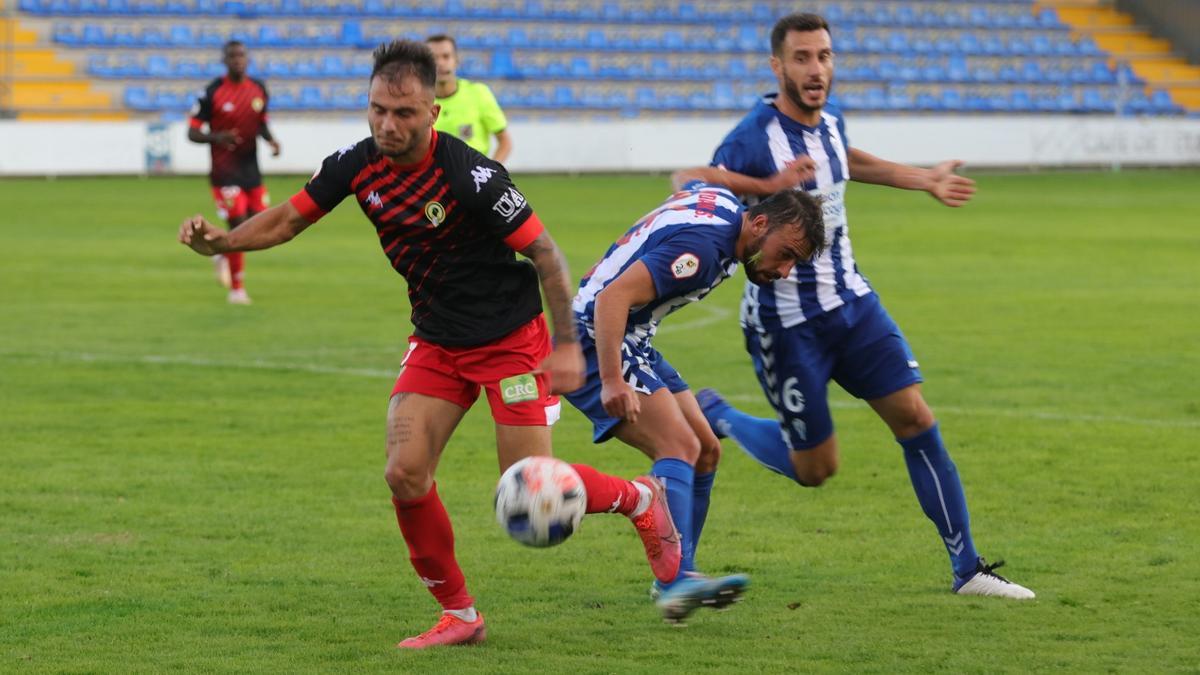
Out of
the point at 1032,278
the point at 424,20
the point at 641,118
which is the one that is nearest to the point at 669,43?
the point at 641,118

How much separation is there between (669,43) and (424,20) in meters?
5.94

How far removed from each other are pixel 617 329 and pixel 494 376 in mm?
416

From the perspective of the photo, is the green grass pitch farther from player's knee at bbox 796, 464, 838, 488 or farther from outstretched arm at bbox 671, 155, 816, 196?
outstretched arm at bbox 671, 155, 816, 196

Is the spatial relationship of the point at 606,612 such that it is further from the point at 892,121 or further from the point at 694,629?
the point at 892,121

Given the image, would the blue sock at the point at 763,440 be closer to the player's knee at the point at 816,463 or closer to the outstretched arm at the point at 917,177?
the player's knee at the point at 816,463

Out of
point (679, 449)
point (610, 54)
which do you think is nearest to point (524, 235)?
point (679, 449)

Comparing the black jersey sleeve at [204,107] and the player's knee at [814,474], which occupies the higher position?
the player's knee at [814,474]

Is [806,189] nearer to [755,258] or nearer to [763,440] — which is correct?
[755,258]

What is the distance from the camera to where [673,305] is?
5.93 metres

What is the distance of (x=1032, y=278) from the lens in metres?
17.9

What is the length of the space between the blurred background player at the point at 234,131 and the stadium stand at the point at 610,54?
719 inches

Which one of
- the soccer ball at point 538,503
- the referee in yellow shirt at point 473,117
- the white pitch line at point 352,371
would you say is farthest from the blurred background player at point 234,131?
the soccer ball at point 538,503

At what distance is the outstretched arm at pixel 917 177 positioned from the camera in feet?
21.4

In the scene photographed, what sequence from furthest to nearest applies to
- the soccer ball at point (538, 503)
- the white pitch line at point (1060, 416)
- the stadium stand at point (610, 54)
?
the stadium stand at point (610, 54), the white pitch line at point (1060, 416), the soccer ball at point (538, 503)
